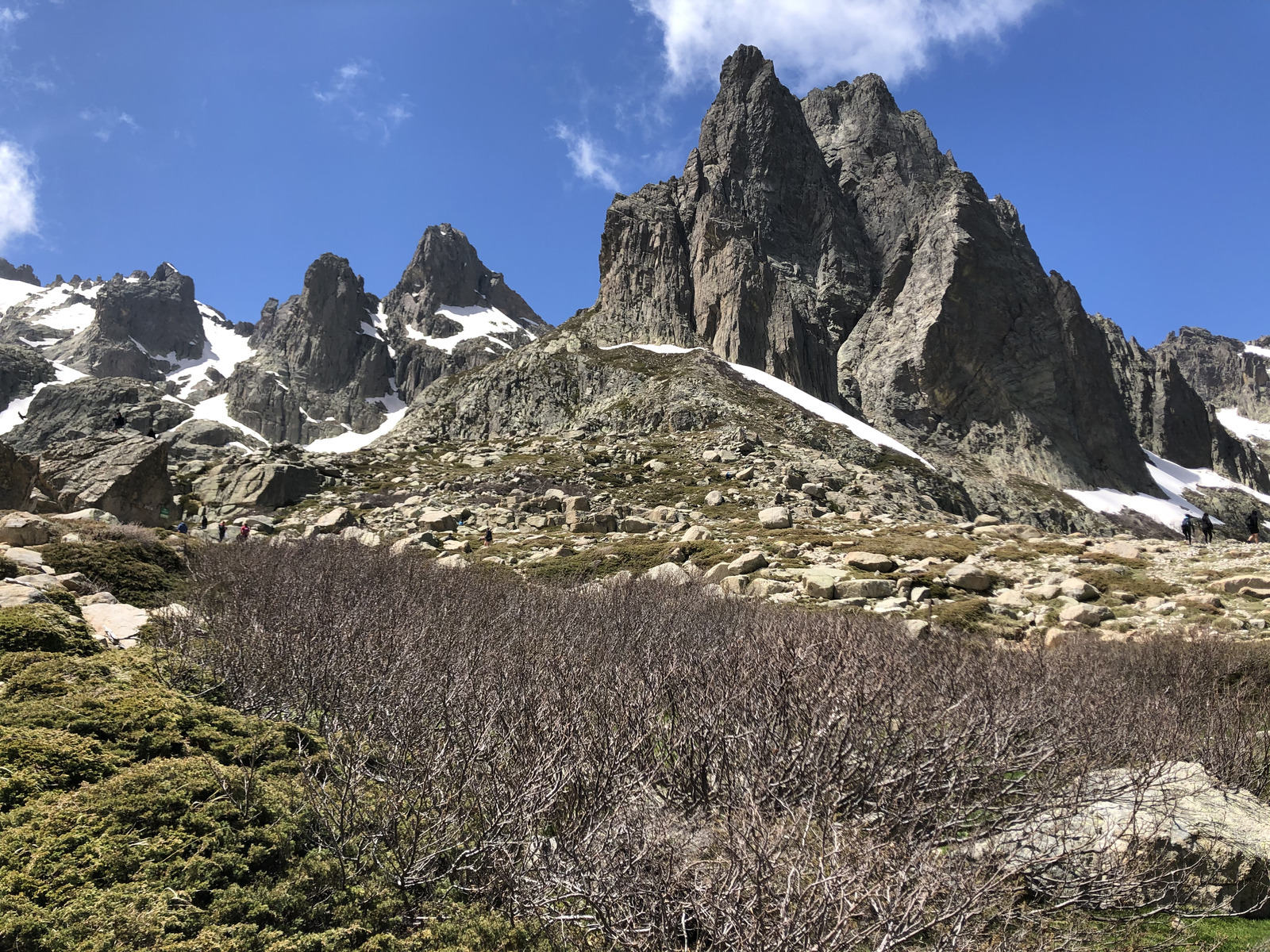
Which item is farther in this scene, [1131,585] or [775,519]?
[775,519]

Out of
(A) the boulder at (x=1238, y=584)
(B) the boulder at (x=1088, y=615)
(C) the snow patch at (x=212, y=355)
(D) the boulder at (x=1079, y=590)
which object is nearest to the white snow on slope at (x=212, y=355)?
(C) the snow patch at (x=212, y=355)

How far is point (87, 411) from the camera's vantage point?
8881 cm

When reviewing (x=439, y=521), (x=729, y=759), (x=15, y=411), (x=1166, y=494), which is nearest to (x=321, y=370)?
(x=15, y=411)

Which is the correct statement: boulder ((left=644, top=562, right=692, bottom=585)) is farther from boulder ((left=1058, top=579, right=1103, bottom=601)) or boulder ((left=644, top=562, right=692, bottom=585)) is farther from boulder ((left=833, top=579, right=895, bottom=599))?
boulder ((left=1058, top=579, right=1103, bottom=601))

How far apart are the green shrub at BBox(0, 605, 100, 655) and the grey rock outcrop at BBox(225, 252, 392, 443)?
5216 inches

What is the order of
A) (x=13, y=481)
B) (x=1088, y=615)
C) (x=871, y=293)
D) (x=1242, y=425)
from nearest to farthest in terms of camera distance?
(x=1088, y=615) → (x=13, y=481) → (x=871, y=293) → (x=1242, y=425)

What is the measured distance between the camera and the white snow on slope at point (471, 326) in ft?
470

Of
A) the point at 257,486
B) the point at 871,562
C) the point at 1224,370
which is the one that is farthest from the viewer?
the point at 1224,370

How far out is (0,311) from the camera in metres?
170

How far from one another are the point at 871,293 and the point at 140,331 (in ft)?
551

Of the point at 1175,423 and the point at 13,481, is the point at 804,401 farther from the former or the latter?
the point at 1175,423

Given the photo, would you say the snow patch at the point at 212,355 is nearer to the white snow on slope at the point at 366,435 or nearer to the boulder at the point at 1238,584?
the white snow on slope at the point at 366,435

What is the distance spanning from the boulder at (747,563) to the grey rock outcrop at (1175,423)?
97.5 metres

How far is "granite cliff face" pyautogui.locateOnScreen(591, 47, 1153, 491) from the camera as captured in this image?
60.5m
